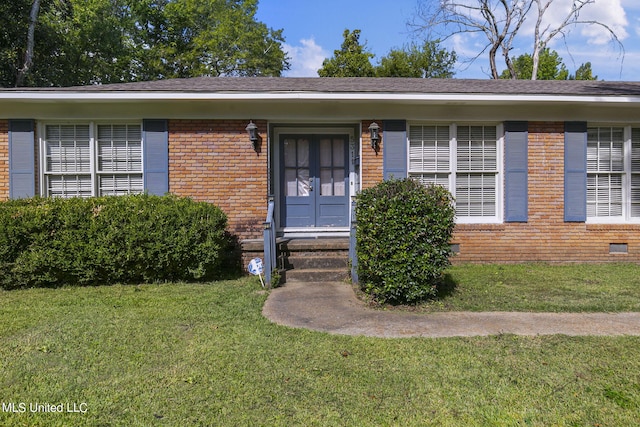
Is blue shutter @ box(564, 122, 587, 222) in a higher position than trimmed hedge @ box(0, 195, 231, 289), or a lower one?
higher

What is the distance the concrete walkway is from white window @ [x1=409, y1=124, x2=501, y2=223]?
11.7 ft

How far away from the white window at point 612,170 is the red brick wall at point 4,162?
10.8 metres

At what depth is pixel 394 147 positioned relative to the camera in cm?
789

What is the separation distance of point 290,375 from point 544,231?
6.62 m

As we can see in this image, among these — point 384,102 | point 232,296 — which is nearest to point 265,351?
point 232,296

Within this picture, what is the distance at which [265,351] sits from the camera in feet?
12.2

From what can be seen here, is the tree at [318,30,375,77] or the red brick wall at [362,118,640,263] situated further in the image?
the tree at [318,30,375,77]

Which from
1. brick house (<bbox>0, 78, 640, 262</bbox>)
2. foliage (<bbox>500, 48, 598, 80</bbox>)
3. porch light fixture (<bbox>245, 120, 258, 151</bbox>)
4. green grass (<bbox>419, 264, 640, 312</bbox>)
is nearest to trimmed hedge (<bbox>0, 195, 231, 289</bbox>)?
brick house (<bbox>0, 78, 640, 262</bbox>)

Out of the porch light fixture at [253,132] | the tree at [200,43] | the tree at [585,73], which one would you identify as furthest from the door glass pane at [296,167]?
the tree at [585,73]

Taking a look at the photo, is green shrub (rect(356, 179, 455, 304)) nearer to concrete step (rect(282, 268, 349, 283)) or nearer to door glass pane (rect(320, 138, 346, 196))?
concrete step (rect(282, 268, 349, 283))

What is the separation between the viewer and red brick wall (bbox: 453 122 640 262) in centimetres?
799

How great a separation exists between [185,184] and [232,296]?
9.41 ft

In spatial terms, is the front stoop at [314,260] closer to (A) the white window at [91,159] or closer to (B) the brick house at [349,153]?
(B) the brick house at [349,153]

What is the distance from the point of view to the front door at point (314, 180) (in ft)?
27.6
